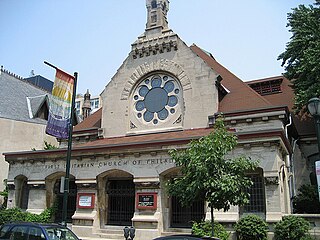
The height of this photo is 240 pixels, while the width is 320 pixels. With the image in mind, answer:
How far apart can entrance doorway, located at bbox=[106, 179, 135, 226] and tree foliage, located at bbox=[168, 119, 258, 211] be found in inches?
300

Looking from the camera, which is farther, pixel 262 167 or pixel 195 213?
pixel 195 213

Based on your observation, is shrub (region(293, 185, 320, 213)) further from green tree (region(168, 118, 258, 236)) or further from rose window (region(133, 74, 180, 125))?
green tree (region(168, 118, 258, 236))

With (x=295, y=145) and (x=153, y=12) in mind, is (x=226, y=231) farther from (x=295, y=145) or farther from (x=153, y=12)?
(x=153, y=12)

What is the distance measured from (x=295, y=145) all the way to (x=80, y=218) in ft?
53.8

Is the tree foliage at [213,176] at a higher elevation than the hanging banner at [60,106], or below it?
below

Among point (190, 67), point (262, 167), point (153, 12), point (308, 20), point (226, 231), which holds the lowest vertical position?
point (226, 231)

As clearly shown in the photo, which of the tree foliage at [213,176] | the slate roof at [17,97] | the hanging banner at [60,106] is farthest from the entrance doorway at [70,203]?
the slate roof at [17,97]

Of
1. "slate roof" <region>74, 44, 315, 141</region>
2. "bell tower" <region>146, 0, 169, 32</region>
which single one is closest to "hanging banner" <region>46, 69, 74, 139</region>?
"slate roof" <region>74, 44, 315, 141</region>

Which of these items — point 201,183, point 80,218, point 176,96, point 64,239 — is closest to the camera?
point 64,239

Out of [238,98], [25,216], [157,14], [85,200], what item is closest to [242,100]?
[238,98]

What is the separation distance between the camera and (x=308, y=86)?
2369 cm

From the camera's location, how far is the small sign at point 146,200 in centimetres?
1942

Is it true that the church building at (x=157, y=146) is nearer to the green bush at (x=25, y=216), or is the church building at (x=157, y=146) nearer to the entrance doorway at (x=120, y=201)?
the entrance doorway at (x=120, y=201)

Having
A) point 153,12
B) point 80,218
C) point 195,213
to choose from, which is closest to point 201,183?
point 195,213
